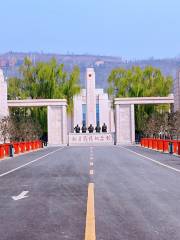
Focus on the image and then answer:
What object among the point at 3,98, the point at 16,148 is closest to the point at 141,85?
the point at 3,98

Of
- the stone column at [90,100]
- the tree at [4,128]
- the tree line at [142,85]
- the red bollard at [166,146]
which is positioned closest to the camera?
the red bollard at [166,146]

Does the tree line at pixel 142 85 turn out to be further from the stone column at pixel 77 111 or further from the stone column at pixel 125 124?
the stone column at pixel 77 111

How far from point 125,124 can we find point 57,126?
999 cm

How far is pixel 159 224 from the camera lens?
919cm

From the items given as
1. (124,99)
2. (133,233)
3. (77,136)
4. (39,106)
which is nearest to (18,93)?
(39,106)

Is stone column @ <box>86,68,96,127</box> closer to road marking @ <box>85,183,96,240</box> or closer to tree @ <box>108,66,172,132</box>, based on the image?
tree @ <box>108,66,172,132</box>

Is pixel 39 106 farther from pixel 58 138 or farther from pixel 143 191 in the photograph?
pixel 143 191

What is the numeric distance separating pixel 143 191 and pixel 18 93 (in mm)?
75081

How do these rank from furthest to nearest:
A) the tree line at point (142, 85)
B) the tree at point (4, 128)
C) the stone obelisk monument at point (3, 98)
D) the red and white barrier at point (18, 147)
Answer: the tree line at point (142, 85) < the stone obelisk monument at point (3, 98) < the tree at point (4, 128) < the red and white barrier at point (18, 147)

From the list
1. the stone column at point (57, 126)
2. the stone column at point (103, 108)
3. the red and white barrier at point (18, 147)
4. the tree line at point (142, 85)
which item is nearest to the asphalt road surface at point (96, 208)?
the red and white barrier at point (18, 147)

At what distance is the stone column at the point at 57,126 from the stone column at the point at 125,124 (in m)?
7.90

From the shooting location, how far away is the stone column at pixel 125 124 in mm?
83688

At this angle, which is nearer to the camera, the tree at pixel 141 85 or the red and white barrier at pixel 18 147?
the red and white barrier at pixel 18 147

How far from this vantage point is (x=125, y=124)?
84.2m
